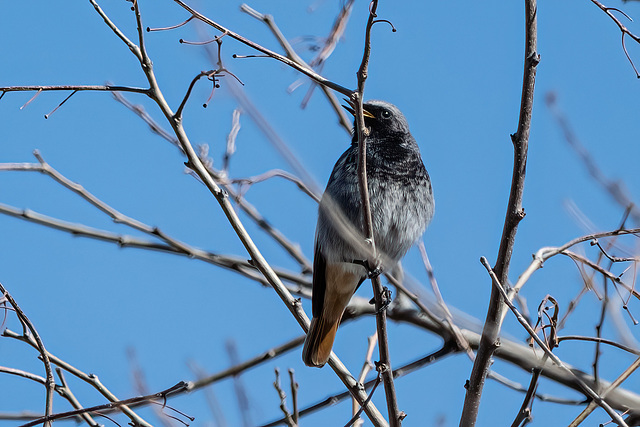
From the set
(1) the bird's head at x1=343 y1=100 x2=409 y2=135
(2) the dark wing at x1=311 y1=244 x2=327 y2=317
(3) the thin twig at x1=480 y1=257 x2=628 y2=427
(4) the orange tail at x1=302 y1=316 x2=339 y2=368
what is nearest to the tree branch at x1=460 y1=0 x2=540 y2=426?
(3) the thin twig at x1=480 y1=257 x2=628 y2=427

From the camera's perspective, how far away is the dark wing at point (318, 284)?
501cm

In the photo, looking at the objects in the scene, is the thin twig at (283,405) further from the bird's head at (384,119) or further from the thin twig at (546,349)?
the bird's head at (384,119)

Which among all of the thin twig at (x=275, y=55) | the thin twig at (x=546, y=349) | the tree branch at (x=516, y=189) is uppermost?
the thin twig at (x=275, y=55)

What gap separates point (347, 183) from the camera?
471 cm

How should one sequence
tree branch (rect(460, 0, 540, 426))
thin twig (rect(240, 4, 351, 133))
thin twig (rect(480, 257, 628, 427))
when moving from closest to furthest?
thin twig (rect(480, 257, 628, 427)) < tree branch (rect(460, 0, 540, 426)) < thin twig (rect(240, 4, 351, 133))

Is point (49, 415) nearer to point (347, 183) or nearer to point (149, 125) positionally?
point (149, 125)

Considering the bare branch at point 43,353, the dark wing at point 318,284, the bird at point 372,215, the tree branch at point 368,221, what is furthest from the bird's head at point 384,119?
the bare branch at point 43,353

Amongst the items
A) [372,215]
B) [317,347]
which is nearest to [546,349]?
[372,215]

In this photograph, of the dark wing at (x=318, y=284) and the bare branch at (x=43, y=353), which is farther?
the dark wing at (x=318, y=284)

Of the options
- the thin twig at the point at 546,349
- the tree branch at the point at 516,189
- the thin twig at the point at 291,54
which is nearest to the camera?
the thin twig at the point at 546,349

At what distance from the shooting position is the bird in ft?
15.3

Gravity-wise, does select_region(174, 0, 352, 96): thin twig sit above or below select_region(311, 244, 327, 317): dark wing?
below

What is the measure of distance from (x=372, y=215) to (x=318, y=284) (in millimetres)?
733

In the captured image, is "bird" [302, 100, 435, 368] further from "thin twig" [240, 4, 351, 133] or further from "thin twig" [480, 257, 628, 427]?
"thin twig" [480, 257, 628, 427]
